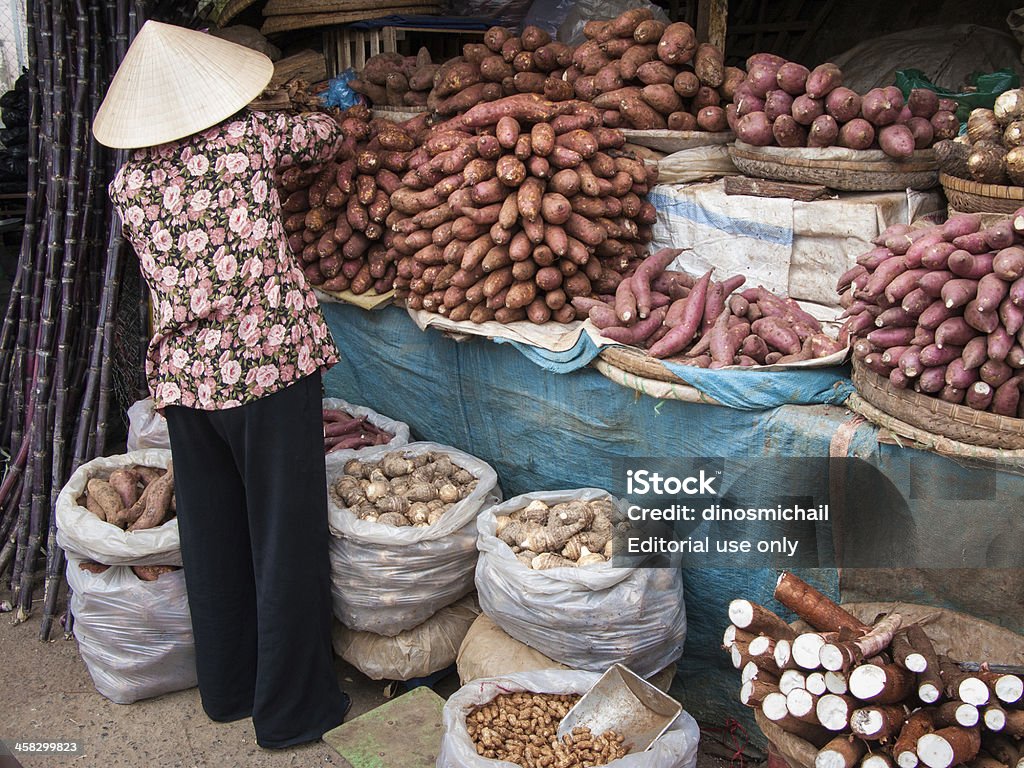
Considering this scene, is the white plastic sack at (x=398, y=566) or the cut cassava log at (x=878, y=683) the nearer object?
the cut cassava log at (x=878, y=683)

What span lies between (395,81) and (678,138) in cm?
143

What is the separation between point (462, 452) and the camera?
373 centimetres

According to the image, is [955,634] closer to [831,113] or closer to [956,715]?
[956,715]

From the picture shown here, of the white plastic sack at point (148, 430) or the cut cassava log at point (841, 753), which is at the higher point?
the cut cassava log at point (841, 753)

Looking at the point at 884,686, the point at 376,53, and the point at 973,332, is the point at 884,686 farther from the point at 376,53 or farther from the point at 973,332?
the point at 376,53

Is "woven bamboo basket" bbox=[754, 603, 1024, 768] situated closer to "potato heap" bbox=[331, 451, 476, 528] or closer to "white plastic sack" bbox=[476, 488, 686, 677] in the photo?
"white plastic sack" bbox=[476, 488, 686, 677]

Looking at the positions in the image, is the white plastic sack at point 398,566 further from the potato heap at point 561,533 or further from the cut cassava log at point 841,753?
the cut cassava log at point 841,753

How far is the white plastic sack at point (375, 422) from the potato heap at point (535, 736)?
4.39 feet

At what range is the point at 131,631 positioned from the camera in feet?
11.0

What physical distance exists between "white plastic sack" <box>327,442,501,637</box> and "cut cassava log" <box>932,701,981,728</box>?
1.65m

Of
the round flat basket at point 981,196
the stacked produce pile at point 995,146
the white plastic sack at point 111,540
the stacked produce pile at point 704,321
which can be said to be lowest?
the white plastic sack at point 111,540

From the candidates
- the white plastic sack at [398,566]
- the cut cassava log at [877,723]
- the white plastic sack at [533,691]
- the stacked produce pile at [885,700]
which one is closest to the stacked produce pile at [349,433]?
the white plastic sack at [398,566]

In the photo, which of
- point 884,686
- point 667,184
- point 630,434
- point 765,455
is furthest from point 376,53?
point 884,686

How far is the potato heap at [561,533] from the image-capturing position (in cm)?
294
